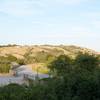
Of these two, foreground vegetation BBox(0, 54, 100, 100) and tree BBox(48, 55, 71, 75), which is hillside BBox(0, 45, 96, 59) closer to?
tree BBox(48, 55, 71, 75)

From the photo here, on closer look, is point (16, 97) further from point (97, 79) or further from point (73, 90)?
point (97, 79)

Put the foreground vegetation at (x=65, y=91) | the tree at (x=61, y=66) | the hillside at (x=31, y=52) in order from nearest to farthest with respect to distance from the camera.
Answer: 1. the foreground vegetation at (x=65, y=91)
2. the tree at (x=61, y=66)
3. the hillside at (x=31, y=52)

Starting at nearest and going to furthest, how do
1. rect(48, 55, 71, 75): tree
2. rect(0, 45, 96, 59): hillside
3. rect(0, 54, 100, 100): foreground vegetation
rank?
rect(0, 54, 100, 100): foreground vegetation
rect(48, 55, 71, 75): tree
rect(0, 45, 96, 59): hillside

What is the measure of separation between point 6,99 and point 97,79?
3.10 metres

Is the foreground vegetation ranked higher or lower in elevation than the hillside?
higher

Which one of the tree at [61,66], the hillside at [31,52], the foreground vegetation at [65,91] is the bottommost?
the hillside at [31,52]

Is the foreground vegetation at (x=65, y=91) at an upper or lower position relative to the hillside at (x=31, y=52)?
upper

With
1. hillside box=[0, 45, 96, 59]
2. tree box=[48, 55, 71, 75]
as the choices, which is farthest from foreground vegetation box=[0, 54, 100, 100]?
hillside box=[0, 45, 96, 59]

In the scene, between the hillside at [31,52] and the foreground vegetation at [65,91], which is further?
the hillside at [31,52]

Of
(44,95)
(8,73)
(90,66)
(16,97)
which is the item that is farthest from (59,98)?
(8,73)

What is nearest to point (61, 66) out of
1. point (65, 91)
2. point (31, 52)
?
point (65, 91)

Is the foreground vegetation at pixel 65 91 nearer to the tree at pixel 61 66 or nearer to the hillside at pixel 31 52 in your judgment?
the tree at pixel 61 66

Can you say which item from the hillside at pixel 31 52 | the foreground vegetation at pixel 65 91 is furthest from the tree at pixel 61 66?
the hillside at pixel 31 52

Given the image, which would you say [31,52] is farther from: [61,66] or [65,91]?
[65,91]
